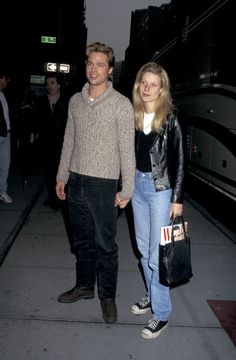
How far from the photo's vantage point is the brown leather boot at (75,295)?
3596 mm

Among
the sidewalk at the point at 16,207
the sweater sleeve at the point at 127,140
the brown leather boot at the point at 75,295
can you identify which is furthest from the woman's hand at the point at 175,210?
the sidewalk at the point at 16,207

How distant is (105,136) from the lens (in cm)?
306

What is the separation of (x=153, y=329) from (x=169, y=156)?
4.19 feet

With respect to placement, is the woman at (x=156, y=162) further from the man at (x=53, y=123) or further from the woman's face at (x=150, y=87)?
the man at (x=53, y=123)

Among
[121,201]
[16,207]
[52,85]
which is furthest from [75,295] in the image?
[52,85]

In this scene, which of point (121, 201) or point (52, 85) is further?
point (52, 85)

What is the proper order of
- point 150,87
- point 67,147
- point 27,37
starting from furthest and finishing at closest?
point 27,37, point 67,147, point 150,87

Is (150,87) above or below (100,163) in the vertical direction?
above

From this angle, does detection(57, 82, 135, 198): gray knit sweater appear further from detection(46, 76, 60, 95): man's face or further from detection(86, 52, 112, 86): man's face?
detection(46, 76, 60, 95): man's face

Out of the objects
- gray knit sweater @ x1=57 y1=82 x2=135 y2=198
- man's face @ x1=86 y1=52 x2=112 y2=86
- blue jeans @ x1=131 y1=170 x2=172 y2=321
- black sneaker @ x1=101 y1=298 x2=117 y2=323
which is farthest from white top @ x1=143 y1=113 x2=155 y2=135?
black sneaker @ x1=101 y1=298 x2=117 y2=323

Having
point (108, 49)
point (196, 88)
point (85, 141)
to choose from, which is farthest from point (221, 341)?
point (196, 88)

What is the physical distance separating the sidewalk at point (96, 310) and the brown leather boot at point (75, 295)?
46mm

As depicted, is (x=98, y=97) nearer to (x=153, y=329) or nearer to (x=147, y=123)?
(x=147, y=123)

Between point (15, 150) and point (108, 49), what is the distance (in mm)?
10524
